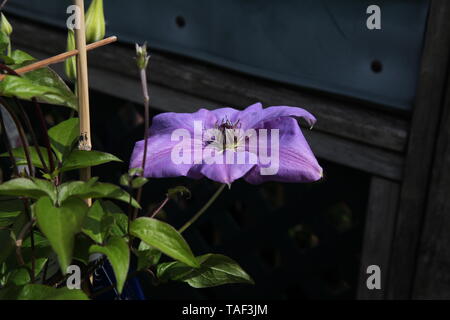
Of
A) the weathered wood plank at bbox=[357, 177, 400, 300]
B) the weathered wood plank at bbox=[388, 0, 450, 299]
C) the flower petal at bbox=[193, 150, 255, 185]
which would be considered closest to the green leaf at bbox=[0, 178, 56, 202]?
the flower petal at bbox=[193, 150, 255, 185]

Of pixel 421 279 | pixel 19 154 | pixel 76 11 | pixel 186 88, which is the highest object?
pixel 76 11

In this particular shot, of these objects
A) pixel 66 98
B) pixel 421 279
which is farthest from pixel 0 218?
pixel 421 279

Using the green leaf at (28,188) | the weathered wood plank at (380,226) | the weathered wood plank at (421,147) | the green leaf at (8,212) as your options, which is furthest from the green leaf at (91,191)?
the weathered wood plank at (380,226)

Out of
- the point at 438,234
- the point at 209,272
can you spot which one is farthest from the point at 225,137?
the point at 438,234

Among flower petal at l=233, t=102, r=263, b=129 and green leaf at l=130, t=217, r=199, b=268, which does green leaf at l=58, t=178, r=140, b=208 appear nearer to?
green leaf at l=130, t=217, r=199, b=268

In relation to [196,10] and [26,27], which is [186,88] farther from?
[26,27]

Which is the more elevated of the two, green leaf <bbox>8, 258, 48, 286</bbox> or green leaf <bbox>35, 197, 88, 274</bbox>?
green leaf <bbox>35, 197, 88, 274</bbox>
